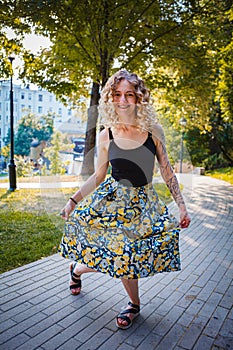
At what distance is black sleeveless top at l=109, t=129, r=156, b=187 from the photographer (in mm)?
2547

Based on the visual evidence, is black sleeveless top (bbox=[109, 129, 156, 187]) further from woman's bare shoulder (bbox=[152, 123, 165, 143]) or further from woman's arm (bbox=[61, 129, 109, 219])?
woman's arm (bbox=[61, 129, 109, 219])

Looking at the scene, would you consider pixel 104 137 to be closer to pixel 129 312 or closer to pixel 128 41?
pixel 129 312

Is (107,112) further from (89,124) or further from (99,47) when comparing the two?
(89,124)

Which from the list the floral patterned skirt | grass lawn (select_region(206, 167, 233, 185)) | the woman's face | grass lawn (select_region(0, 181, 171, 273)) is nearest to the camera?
the floral patterned skirt

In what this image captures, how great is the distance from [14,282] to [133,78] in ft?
8.07

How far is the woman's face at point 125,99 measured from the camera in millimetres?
2498

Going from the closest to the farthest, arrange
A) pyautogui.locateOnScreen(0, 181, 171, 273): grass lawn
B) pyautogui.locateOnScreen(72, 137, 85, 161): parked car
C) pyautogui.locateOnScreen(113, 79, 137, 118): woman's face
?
pyautogui.locateOnScreen(113, 79, 137, 118): woman's face < pyautogui.locateOnScreen(0, 181, 171, 273): grass lawn < pyautogui.locateOnScreen(72, 137, 85, 161): parked car

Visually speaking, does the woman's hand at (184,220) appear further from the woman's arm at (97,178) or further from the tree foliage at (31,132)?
the tree foliage at (31,132)

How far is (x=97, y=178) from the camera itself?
2785 mm

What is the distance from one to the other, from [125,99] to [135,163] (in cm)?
53

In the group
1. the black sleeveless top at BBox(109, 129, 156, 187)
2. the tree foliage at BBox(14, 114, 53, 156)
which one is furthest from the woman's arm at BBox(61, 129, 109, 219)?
the tree foliage at BBox(14, 114, 53, 156)

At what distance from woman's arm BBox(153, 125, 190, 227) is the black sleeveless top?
6 centimetres

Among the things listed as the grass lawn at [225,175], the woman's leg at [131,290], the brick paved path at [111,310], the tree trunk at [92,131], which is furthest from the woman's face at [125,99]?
the grass lawn at [225,175]

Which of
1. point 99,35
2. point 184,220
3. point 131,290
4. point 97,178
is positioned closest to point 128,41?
point 99,35
